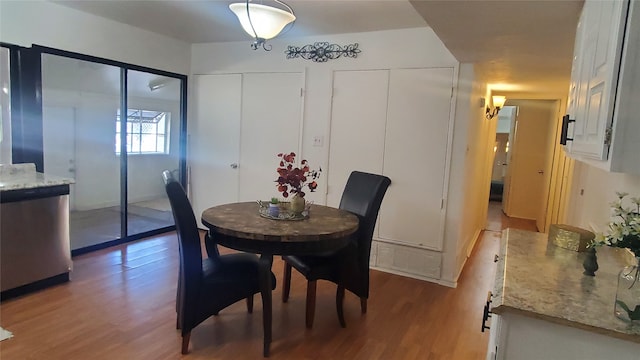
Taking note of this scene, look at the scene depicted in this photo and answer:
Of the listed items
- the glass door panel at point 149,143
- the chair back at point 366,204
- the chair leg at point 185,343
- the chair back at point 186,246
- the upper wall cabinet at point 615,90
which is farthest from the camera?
the glass door panel at point 149,143

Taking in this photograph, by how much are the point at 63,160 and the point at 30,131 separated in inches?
37.5

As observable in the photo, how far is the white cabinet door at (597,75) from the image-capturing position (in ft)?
3.99

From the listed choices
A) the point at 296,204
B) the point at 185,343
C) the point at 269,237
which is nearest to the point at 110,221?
the point at 185,343

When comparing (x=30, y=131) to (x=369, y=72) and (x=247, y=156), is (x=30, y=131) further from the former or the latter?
(x=369, y=72)

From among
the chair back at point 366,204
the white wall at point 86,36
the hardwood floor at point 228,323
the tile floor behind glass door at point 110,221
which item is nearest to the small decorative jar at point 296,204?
the chair back at point 366,204

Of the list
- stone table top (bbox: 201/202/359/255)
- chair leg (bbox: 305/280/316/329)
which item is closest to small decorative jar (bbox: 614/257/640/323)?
stone table top (bbox: 201/202/359/255)

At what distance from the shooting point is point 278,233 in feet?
7.58

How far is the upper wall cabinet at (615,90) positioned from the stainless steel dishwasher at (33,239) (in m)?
3.57

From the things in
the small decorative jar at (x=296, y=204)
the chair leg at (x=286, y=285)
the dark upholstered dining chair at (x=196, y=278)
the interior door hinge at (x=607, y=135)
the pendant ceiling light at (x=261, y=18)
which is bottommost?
the chair leg at (x=286, y=285)

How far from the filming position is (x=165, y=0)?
3357mm

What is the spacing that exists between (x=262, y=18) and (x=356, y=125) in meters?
1.81

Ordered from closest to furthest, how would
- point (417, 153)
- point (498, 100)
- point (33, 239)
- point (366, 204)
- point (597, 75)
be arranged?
1. point (597, 75)
2. point (366, 204)
3. point (33, 239)
4. point (417, 153)
5. point (498, 100)

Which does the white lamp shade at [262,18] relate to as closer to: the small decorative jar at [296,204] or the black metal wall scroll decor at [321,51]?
the small decorative jar at [296,204]

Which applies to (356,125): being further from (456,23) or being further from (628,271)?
(628,271)
